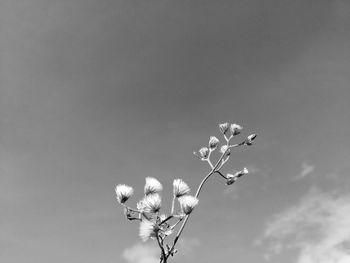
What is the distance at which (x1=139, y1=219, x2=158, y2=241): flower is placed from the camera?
3717mm

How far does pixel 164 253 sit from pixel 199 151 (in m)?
1.99

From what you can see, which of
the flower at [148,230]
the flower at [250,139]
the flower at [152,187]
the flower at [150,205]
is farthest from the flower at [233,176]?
the flower at [148,230]

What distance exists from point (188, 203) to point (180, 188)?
1.42ft

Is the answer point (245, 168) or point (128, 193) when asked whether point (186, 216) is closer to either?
point (128, 193)

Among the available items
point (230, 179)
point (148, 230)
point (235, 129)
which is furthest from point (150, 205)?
point (235, 129)

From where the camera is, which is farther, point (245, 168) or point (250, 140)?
point (250, 140)

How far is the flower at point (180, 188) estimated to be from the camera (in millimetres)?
4250

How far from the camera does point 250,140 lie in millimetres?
5332

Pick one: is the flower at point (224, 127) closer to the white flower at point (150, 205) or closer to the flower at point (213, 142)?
the flower at point (213, 142)

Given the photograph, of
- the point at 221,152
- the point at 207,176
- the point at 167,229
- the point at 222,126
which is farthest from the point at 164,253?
the point at 222,126

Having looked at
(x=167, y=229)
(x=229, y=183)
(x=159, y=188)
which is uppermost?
(x=229, y=183)

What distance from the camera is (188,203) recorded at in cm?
386

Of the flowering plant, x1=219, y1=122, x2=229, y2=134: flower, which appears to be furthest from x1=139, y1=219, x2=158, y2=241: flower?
x1=219, y1=122, x2=229, y2=134: flower

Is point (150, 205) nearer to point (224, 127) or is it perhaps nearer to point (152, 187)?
point (152, 187)
